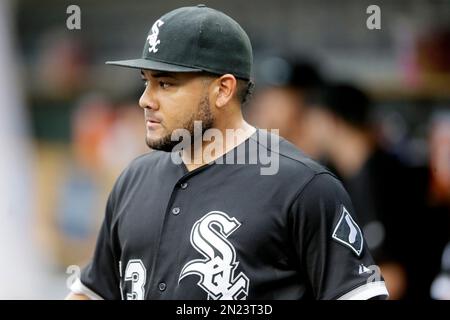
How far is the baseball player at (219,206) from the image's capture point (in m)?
3.55

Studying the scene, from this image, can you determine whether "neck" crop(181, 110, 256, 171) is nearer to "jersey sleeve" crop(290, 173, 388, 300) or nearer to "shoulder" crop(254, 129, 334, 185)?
"shoulder" crop(254, 129, 334, 185)

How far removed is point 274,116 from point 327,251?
3.48 m

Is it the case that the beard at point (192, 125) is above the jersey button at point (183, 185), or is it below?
above

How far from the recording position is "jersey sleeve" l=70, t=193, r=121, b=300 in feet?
13.1

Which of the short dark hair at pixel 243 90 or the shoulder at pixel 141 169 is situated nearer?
the short dark hair at pixel 243 90

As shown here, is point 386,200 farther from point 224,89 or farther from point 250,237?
point 250,237

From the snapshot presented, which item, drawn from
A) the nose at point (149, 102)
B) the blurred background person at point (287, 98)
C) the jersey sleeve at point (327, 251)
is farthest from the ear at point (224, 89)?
the blurred background person at point (287, 98)

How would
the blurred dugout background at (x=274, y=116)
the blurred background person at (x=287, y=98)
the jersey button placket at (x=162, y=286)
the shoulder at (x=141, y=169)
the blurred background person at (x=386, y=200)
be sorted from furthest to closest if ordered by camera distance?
the blurred background person at (x=287, y=98) < the blurred dugout background at (x=274, y=116) < the blurred background person at (x=386, y=200) < the shoulder at (x=141, y=169) < the jersey button placket at (x=162, y=286)

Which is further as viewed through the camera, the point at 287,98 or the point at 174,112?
the point at 287,98

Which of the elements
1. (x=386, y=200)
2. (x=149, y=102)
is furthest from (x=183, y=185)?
(x=386, y=200)

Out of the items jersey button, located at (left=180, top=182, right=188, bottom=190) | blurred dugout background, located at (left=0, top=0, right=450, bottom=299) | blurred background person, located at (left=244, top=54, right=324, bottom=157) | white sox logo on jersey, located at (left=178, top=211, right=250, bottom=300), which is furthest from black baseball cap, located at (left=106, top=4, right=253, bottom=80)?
blurred background person, located at (left=244, top=54, right=324, bottom=157)

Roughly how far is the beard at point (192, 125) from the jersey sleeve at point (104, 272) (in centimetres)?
41

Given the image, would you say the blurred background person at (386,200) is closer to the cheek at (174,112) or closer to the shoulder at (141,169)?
the shoulder at (141,169)

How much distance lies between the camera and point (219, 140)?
3.81 metres
